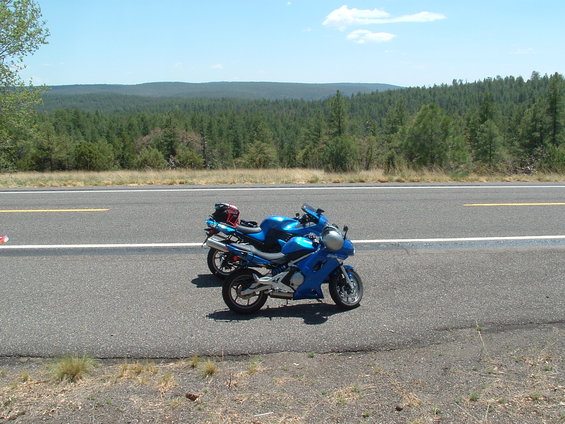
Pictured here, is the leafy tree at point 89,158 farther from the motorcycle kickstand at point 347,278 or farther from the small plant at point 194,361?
the small plant at point 194,361

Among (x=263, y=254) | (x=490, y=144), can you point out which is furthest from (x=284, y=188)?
(x=490, y=144)

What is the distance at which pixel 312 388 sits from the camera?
3.78m

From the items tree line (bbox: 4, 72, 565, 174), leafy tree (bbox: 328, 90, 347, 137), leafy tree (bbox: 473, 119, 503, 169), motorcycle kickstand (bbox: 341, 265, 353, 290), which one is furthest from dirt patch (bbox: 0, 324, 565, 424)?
leafy tree (bbox: 328, 90, 347, 137)

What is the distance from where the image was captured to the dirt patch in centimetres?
339

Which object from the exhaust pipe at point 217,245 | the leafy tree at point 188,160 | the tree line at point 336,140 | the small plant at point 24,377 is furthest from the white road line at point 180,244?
the leafy tree at point 188,160

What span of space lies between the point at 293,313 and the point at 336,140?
2668 inches

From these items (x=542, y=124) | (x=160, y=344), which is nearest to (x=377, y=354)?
(x=160, y=344)

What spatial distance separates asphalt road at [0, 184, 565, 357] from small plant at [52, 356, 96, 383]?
374 millimetres

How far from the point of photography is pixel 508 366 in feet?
13.4

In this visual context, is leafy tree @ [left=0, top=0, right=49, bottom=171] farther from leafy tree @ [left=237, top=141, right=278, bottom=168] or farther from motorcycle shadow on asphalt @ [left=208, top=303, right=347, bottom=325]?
leafy tree @ [left=237, top=141, right=278, bottom=168]

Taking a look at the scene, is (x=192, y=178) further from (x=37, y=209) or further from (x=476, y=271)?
(x=476, y=271)

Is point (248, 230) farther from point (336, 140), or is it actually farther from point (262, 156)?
point (262, 156)

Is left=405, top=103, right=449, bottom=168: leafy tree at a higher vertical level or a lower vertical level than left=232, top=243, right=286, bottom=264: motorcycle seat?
higher

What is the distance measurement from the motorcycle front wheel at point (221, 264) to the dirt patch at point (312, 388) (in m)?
2.17
